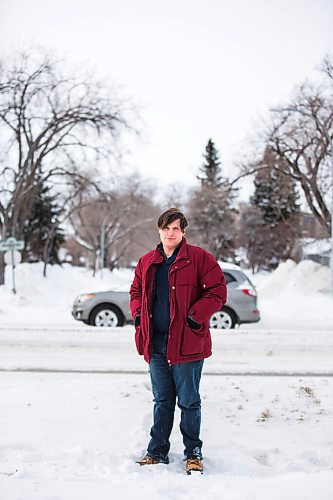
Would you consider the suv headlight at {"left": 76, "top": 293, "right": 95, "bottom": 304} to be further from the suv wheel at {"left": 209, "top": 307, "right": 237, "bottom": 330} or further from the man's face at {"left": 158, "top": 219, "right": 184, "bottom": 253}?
the man's face at {"left": 158, "top": 219, "right": 184, "bottom": 253}

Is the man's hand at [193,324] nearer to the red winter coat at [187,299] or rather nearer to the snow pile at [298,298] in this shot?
the red winter coat at [187,299]

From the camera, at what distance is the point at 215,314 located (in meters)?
11.5

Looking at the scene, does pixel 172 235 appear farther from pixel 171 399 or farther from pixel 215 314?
pixel 215 314

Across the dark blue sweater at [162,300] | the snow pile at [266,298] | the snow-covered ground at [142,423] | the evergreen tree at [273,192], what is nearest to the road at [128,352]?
the snow-covered ground at [142,423]

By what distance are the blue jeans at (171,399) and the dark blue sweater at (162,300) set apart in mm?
83

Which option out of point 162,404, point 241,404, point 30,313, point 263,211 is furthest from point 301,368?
point 263,211

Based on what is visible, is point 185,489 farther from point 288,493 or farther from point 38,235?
point 38,235

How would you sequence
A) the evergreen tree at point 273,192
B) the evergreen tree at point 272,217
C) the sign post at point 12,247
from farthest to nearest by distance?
the evergreen tree at point 272,217
the evergreen tree at point 273,192
the sign post at point 12,247

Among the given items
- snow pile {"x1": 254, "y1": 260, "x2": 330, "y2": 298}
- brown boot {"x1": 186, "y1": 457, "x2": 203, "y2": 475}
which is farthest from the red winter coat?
snow pile {"x1": 254, "y1": 260, "x2": 330, "y2": 298}

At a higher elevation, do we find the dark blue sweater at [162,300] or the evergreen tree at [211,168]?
the evergreen tree at [211,168]

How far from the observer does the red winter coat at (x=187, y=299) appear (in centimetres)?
375

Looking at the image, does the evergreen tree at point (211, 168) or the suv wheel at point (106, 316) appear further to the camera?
the evergreen tree at point (211, 168)

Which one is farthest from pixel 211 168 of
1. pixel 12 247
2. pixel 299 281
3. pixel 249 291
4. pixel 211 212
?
pixel 249 291

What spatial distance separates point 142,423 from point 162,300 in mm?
1380
